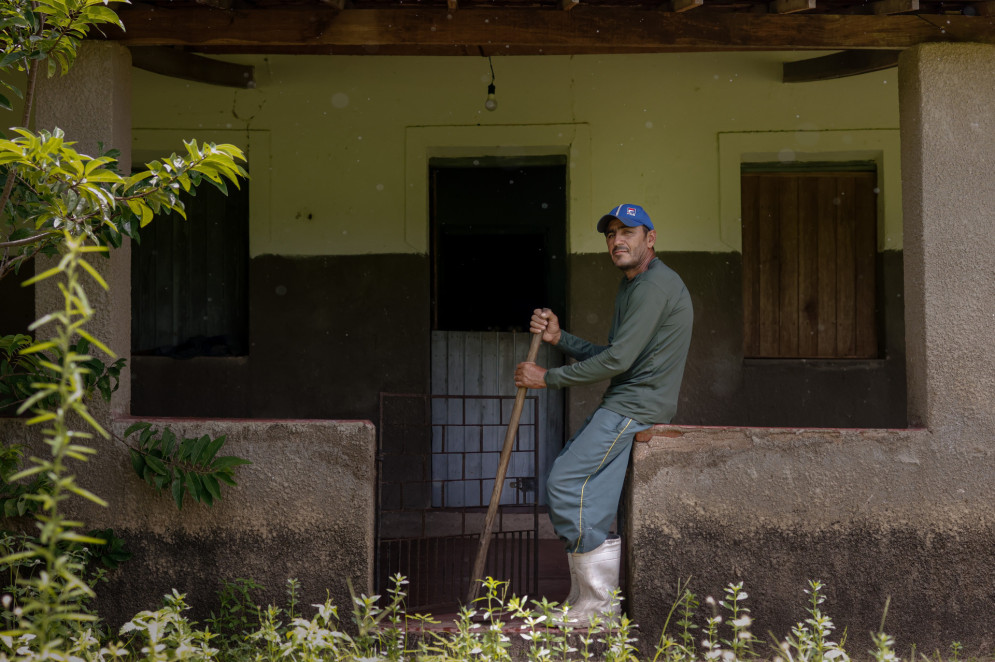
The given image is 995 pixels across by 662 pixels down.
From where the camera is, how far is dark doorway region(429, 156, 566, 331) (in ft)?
23.7

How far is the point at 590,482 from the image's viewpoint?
4.05 m

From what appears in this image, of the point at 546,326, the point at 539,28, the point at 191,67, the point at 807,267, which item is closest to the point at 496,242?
the point at 807,267

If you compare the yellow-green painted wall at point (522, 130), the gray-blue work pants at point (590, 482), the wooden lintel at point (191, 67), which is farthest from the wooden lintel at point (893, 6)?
the wooden lintel at point (191, 67)

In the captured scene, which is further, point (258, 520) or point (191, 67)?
point (191, 67)

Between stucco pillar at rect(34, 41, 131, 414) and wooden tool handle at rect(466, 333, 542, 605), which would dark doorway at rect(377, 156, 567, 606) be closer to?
wooden tool handle at rect(466, 333, 542, 605)

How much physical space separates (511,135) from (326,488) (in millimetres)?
3261

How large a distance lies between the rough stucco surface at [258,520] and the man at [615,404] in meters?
0.87

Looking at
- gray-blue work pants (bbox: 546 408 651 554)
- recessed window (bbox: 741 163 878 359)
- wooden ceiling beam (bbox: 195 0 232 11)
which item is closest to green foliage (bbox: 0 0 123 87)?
wooden ceiling beam (bbox: 195 0 232 11)

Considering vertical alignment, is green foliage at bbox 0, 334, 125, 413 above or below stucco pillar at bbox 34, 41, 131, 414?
below

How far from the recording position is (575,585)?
415 cm

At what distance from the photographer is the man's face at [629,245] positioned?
4.22 metres

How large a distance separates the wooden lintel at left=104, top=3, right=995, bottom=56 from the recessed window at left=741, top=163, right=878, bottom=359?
8.00 ft

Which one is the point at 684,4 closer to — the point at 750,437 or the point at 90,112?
the point at 750,437

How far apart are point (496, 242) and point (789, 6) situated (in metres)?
4.41
